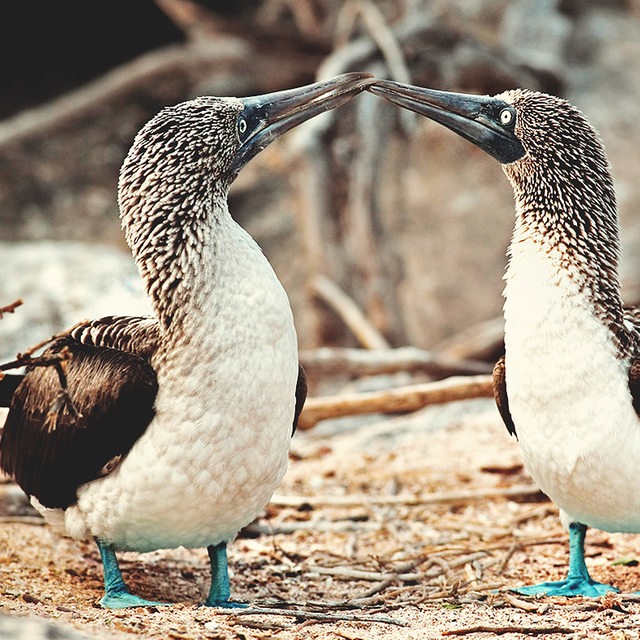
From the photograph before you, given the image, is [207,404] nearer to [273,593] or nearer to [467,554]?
[273,593]

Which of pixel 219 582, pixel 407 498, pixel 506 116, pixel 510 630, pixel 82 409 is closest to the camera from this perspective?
pixel 510 630

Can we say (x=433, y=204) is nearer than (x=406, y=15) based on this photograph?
No

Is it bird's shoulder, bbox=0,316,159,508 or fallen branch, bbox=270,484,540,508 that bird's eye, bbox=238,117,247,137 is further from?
fallen branch, bbox=270,484,540,508

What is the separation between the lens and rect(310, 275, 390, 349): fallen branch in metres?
9.66

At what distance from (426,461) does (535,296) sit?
3.13 metres

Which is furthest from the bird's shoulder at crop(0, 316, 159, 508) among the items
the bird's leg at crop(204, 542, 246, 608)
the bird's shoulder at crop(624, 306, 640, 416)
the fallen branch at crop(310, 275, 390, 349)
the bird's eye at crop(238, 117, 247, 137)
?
the fallen branch at crop(310, 275, 390, 349)

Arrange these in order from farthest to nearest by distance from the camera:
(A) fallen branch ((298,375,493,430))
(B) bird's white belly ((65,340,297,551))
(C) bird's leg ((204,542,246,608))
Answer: (A) fallen branch ((298,375,493,430)) → (C) bird's leg ((204,542,246,608)) → (B) bird's white belly ((65,340,297,551))

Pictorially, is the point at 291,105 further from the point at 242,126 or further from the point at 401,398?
the point at 401,398

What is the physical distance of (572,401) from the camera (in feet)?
13.6

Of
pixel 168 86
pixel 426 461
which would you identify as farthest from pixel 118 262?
pixel 168 86

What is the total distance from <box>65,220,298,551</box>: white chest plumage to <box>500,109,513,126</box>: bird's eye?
1.35 metres

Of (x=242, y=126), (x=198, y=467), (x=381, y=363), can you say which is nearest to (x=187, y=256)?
(x=242, y=126)

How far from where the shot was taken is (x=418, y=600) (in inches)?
170

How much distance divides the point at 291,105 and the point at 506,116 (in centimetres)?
97
